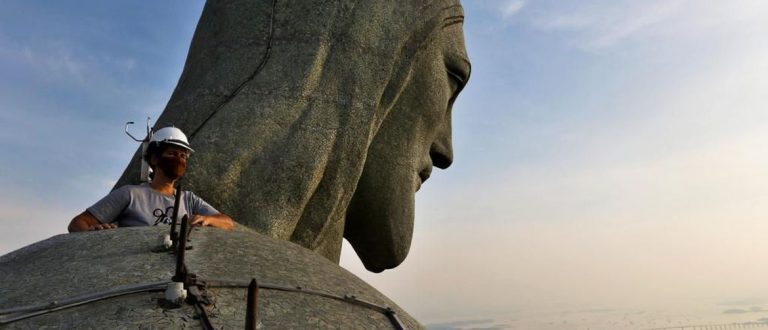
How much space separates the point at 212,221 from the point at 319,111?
2132 millimetres

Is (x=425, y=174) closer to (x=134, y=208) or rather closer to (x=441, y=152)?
(x=441, y=152)

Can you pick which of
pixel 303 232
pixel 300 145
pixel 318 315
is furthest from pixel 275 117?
pixel 318 315

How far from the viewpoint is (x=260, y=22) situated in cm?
611

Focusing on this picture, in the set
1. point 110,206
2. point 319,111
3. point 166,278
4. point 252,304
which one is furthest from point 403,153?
point 252,304

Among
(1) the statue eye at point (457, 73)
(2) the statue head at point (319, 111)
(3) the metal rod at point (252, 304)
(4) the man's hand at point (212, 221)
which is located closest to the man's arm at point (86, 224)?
(4) the man's hand at point (212, 221)

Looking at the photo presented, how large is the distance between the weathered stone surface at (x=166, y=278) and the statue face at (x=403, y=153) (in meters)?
2.94

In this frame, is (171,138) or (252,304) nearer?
(252,304)

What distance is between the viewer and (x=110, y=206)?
403cm

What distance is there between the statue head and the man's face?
0.91 meters

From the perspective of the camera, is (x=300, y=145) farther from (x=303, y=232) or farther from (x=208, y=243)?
(x=208, y=243)

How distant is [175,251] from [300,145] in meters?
2.49

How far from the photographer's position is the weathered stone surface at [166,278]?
2.59m

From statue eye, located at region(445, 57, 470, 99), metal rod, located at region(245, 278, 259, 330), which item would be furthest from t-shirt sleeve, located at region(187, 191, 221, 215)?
statue eye, located at region(445, 57, 470, 99)

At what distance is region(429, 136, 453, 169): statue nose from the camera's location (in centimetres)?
756
